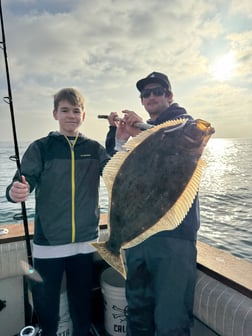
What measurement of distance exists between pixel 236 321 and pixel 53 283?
67.8 inches

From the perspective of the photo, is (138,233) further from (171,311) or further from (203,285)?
(203,285)

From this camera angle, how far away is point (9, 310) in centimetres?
345

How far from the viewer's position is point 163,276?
235cm

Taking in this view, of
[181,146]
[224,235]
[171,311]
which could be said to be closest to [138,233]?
[181,146]

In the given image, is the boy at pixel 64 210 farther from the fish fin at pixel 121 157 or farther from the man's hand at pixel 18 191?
the fish fin at pixel 121 157

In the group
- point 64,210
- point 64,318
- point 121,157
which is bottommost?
point 64,318

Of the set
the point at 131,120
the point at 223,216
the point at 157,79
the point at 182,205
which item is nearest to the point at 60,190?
the point at 131,120

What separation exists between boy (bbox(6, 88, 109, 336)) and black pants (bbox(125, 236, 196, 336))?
64 centimetres

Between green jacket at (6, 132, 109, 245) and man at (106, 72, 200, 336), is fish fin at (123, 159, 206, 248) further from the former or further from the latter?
green jacket at (6, 132, 109, 245)

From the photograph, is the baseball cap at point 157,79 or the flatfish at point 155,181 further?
the baseball cap at point 157,79

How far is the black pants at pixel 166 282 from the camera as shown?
233cm

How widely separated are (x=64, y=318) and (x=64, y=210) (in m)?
1.35

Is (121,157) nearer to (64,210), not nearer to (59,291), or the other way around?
(64,210)

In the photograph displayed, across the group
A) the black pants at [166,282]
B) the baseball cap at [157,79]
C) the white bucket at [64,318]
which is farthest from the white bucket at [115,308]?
the baseball cap at [157,79]
